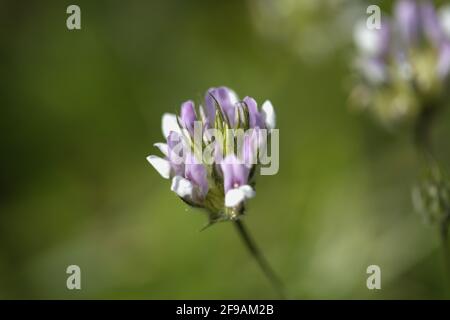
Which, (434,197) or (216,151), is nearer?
(216,151)

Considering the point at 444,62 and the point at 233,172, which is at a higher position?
the point at 444,62

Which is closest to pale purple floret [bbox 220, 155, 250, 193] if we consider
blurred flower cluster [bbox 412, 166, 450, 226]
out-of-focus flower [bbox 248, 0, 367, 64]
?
blurred flower cluster [bbox 412, 166, 450, 226]

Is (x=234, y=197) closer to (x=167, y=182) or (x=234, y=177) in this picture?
(x=234, y=177)

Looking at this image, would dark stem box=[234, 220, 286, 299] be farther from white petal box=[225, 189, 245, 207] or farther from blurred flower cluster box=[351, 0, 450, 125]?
blurred flower cluster box=[351, 0, 450, 125]

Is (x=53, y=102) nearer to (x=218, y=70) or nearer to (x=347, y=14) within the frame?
(x=218, y=70)

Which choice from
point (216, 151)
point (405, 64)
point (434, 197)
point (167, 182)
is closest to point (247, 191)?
point (216, 151)

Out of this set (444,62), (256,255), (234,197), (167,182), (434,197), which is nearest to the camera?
(234,197)
